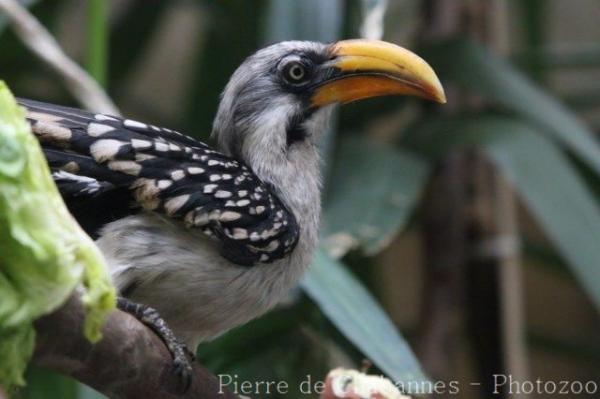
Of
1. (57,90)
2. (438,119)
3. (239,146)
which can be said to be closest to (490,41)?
(438,119)

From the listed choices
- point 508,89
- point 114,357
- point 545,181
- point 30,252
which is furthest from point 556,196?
point 30,252

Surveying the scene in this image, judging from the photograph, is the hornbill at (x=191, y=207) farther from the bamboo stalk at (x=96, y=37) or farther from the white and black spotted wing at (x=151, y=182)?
the bamboo stalk at (x=96, y=37)

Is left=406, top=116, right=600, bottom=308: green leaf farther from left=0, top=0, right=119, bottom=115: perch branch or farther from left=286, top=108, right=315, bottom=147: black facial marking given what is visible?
left=0, top=0, right=119, bottom=115: perch branch

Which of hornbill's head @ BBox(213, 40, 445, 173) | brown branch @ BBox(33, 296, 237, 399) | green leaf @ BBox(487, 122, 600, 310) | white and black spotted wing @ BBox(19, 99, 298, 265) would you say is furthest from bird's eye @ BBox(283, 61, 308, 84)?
green leaf @ BBox(487, 122, 600, 310)

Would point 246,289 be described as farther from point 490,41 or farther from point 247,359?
point 490,41

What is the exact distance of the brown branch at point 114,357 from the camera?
0.91 m

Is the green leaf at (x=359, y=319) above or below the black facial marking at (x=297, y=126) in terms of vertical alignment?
below

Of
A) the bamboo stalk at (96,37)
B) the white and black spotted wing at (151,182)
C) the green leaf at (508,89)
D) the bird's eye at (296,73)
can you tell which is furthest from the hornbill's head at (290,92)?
the green leaf at (508,89)

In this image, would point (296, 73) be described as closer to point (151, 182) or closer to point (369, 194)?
point (151, 182)

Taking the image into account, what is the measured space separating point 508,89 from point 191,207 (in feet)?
3.93

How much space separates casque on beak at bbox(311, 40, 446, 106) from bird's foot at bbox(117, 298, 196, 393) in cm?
51

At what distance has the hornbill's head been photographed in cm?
149

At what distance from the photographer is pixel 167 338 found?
3.73 ft

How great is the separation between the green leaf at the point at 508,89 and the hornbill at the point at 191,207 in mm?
792
